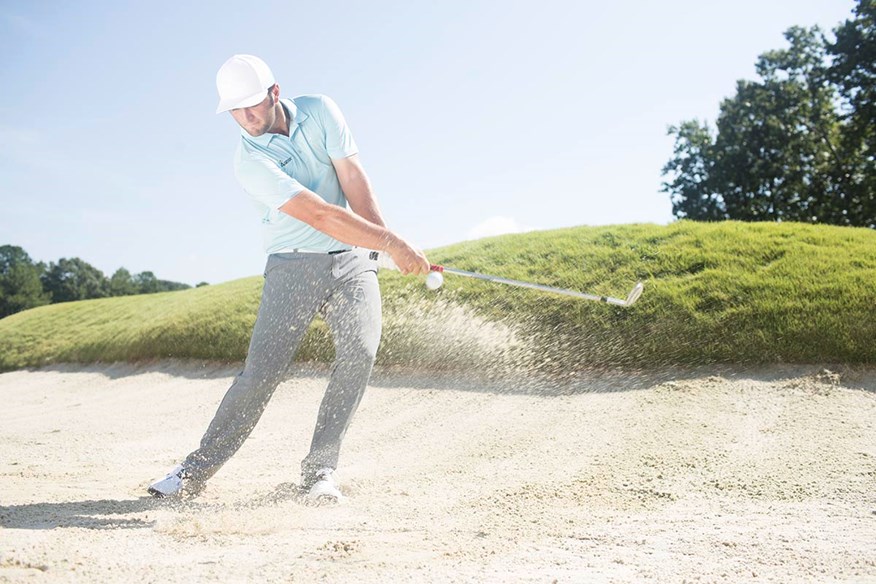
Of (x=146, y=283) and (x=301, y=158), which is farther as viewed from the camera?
(x=146, y=283)

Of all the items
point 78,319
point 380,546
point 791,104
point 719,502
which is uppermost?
point 791,104

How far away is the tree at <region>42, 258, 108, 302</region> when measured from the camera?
4288 centimetres

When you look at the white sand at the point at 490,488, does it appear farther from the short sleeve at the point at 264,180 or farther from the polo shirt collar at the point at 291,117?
the polo shirt collar at the point at 291,117

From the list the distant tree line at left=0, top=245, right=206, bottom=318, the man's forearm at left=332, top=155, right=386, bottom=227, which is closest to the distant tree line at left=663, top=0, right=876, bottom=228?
the man's forearm at left=332, top=155, right=386, bottom=227

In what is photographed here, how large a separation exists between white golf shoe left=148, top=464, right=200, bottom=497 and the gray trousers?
0.74 ft

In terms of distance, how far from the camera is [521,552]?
288 cm

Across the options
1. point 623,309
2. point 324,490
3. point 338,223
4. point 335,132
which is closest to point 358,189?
point 335,132

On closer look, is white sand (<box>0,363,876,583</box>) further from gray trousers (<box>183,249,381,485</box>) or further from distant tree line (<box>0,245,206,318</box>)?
distant tree line (<box>0,245,206,318</box>)

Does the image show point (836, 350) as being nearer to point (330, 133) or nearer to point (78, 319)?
point (330, 133)

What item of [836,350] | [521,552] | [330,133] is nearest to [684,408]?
[836,350]

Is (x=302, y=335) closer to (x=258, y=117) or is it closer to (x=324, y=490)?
(x=324, y=490)

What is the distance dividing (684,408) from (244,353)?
5.14 m

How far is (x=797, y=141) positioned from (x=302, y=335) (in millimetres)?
24137

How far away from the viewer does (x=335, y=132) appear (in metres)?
3.71
